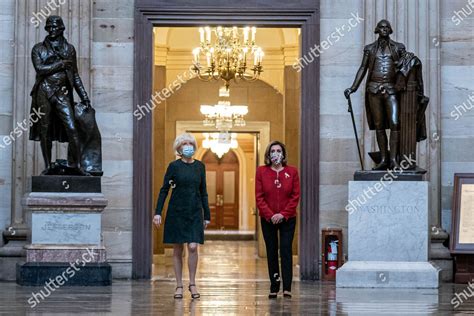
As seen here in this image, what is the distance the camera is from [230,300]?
12656mm

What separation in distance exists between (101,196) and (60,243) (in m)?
0.77

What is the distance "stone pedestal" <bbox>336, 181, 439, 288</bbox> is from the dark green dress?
2545mm

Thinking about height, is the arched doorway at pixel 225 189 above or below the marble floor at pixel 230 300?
above

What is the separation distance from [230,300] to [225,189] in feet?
95.8

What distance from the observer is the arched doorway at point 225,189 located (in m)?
41.6

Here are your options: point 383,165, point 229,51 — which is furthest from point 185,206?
point 229,51

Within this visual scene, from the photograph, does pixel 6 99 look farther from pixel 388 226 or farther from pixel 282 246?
pixel 388 226

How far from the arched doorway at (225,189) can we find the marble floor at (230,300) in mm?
25433

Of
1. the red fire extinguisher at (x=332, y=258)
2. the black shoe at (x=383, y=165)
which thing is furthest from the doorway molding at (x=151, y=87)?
the black shoe at (x=383, y=165)

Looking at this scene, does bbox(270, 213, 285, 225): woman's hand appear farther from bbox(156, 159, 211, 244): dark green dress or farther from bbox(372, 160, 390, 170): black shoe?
bbox(372, 160, 390, 170): black shoe

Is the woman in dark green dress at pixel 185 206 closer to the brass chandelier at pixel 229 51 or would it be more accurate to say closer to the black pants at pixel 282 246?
the black pants at pixel 282 246

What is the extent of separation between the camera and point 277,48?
25.5 metres

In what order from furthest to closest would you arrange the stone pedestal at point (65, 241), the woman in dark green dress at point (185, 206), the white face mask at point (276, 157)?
1. the stone pedestal at point (65, 241)
2. the white face mask at point (276, 157)
3. the woman in dark green dress at point (185, 206)

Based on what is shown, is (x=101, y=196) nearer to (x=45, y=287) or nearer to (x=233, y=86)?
(x=45, y=287)
